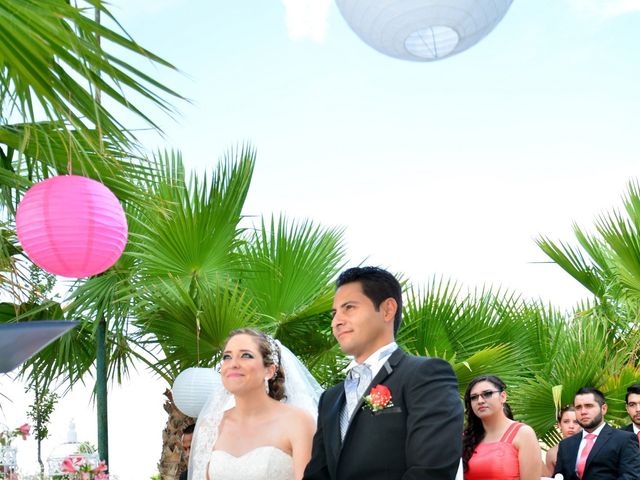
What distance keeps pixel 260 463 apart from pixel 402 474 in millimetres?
1326

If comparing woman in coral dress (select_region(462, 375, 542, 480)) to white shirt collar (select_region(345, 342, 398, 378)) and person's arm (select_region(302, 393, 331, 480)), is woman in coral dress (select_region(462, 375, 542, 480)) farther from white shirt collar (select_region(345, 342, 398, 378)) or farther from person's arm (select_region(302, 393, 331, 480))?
white shirt collar (select_region(345, 342, 398, 378))

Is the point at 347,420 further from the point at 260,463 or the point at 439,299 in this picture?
the point at 439,299

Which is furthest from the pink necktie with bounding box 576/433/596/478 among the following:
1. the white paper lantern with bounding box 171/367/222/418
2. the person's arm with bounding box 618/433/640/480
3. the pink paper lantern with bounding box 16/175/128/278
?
the pink paper lantern with bounding box 16/175/128/278

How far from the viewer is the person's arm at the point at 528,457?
5340 millimetres

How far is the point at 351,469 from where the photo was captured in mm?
2854

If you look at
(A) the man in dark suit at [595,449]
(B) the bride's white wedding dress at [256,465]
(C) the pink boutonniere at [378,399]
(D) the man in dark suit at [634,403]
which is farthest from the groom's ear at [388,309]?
(D) the man in dark suit at [634,403]

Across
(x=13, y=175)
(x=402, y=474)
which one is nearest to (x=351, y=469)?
(x=402, y=474)

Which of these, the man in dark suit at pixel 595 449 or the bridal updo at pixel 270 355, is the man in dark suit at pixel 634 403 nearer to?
the man in dark suit at pixel 595 449

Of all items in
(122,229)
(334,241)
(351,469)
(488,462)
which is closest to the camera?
(351,469)

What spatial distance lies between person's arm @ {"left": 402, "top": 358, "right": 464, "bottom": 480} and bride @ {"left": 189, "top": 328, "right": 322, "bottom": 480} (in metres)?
1.26

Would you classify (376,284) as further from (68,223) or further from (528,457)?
(68,223)

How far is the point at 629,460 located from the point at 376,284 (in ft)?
15.3

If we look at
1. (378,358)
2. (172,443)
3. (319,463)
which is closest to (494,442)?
(319,463)

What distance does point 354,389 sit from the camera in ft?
9.89
